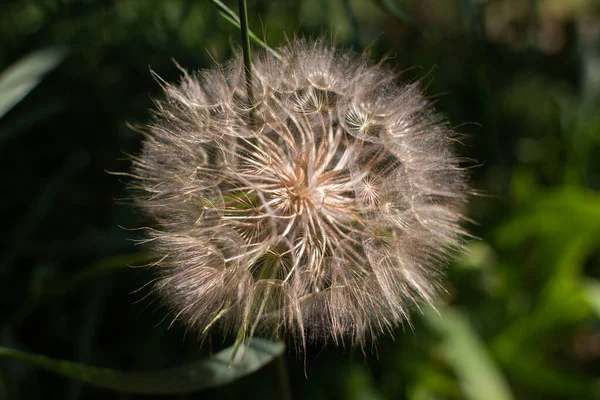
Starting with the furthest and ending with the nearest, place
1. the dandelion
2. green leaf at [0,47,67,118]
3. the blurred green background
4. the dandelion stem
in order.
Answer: the blurred green background
green leaf at [0,47,67,118]
the dandelion
the dandelion stem

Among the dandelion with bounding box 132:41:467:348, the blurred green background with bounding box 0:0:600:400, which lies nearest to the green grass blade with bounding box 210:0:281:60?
the dandelion with bounding box 132:41:467:348

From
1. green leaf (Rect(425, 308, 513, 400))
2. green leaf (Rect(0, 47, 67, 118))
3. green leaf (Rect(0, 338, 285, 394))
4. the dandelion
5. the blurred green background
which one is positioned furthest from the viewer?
green leaf (Rect(425, 308, 513, 400))

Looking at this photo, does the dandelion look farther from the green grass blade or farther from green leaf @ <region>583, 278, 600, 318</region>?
green leaf @ <region>583, 278, 600, 318</region>

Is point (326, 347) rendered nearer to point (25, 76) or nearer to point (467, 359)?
point (467, 359)

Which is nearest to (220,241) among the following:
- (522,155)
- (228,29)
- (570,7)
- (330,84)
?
(330,84)

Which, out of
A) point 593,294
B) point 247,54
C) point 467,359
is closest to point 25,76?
point 247,54

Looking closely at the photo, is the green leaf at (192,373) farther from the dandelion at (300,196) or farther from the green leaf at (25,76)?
the green leaf at (25,76)

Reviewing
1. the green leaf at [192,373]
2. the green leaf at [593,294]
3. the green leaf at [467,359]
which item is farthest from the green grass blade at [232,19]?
the green leaf at [593,294]

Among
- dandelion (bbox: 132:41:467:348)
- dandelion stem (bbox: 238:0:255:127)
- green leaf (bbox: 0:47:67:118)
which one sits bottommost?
dandelion (bbox: 132:41:467:348)

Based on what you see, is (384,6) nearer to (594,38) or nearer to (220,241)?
(220,241)
